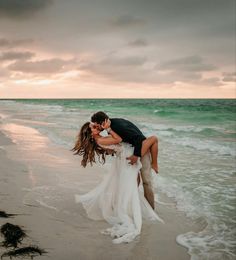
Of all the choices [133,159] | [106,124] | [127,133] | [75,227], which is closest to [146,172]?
[133,159]

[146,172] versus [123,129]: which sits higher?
[123,129]

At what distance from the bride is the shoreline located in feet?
0.56

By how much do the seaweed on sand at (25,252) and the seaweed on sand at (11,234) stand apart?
0.47 feet

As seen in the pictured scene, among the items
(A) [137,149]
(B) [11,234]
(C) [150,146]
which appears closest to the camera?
(B) [11,234]

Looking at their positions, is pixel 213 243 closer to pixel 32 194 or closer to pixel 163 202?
pixel 163 202

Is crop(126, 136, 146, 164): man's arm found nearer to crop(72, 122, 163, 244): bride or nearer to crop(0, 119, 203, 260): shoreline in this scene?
crop(72, 122, 163, 244): bride

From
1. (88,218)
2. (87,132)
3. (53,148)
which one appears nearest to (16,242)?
(88,218)

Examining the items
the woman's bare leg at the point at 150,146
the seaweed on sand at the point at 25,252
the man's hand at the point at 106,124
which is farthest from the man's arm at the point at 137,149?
the seaweed on sand at the point at 25,252

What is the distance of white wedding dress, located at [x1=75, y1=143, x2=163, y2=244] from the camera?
15.5ft

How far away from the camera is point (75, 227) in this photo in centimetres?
480

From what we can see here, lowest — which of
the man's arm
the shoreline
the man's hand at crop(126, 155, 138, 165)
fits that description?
the shoreline

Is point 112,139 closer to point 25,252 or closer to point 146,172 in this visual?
point 146,172

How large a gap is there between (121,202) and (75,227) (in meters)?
0.75

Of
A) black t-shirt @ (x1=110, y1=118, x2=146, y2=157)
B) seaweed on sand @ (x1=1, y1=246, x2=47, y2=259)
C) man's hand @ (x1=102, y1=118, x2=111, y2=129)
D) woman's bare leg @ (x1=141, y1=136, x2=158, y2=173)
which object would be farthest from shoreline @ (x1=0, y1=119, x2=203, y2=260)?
man's hand @ (x1=102, y1=118, x2=111, y2=129)
